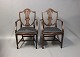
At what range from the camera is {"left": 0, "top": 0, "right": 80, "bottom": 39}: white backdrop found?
357 centimetres

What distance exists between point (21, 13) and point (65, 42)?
144cm

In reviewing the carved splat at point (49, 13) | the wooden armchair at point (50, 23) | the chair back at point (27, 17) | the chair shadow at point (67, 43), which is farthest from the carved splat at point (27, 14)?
the chair shadow at point (67, 43)

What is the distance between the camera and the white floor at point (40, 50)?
9.61 feet

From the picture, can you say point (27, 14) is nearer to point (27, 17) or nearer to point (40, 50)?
point (27, 17)

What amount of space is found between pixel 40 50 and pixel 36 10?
3.71 ft

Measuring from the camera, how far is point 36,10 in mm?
3637

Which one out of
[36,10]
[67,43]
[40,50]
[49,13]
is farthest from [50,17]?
[40,50]

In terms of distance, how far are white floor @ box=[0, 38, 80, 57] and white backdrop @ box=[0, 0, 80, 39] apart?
1.38ft

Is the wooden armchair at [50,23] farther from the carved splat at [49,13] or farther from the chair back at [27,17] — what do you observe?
the chair back at [27,17]

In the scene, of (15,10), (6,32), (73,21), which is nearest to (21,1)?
(15,10)

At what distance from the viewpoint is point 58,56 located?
9.43ft

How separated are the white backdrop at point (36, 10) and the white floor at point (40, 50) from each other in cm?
42

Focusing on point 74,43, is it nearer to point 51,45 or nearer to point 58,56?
point 51,45

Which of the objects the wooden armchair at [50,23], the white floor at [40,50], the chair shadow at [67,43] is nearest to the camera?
the white floor at [40,50]
